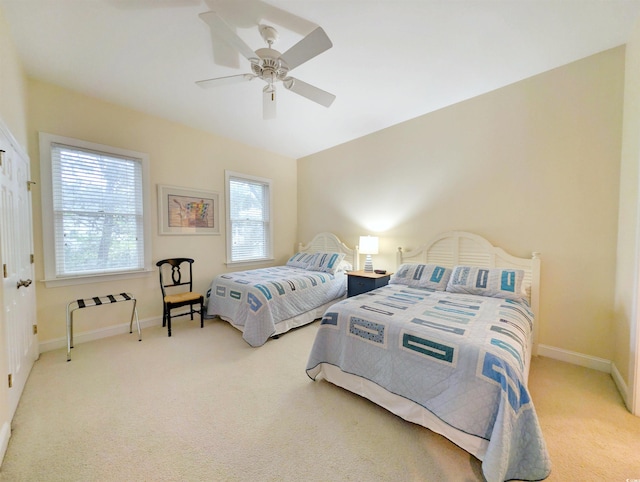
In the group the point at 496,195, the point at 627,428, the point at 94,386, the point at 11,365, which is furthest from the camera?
the point at 496,195

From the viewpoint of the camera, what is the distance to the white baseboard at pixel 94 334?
271cm

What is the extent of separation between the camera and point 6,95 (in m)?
1.86

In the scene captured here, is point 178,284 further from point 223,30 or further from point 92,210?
point 223,30

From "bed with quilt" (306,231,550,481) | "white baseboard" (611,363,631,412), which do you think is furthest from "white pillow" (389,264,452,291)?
"white baseboard" (611,363,631,412)

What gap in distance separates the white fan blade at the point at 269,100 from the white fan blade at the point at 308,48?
0.36 meters

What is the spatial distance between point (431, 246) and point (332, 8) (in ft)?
8.80

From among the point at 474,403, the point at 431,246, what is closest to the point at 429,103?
the point at 431,246

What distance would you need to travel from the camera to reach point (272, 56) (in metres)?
1.95

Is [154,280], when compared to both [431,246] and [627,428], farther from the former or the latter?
[627,428]

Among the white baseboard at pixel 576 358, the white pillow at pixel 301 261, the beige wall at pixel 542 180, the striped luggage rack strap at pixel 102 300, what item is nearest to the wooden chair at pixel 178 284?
the striped luggage rack strap at pixel 102 300

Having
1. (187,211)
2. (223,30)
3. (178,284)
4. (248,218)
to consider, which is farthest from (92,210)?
(223,30)

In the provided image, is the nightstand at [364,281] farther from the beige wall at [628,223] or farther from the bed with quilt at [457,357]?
the beige wall at [628,223]

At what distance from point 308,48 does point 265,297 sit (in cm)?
239

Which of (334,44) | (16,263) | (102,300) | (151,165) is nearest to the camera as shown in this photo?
(16,263)
